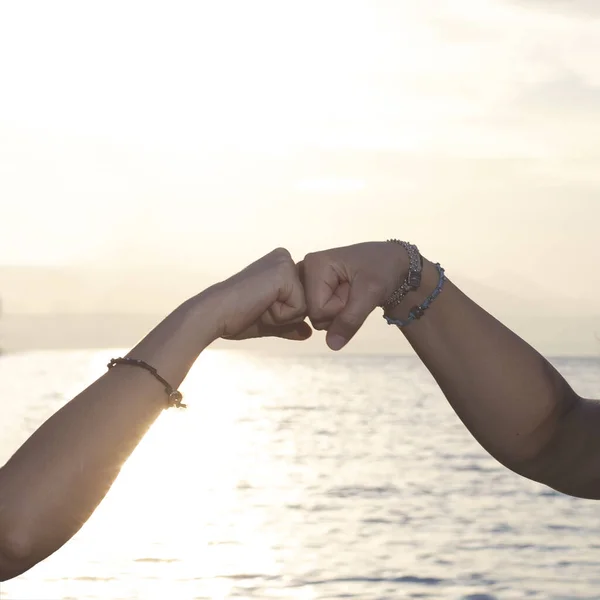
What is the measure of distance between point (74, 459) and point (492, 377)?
112 cm

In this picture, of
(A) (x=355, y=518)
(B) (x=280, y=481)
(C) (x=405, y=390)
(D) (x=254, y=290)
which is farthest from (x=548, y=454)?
(C) (x=405, y=390)

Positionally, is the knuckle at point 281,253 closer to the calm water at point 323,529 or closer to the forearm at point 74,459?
the forearm at point 74,459

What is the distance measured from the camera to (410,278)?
262 centimetres

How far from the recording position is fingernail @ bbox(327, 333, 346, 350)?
241 cm

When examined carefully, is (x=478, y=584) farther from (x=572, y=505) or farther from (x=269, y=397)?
(x=269, y=397)

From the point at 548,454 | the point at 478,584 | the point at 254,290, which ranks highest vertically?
the point at 254,290

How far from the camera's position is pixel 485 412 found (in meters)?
2.62

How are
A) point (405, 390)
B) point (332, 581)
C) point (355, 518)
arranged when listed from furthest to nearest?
1. point (405, 390)
2. point (355, 518)
3. point (332, 581)

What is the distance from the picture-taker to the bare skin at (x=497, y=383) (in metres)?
2.59

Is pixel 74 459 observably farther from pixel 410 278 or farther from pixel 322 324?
pixel 410 278

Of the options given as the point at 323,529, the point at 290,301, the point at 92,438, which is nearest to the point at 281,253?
the point at 290,301

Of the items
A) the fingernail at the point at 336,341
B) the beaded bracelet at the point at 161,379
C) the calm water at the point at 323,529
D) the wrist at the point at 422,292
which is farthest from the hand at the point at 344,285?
the calm water at the point at 323,529

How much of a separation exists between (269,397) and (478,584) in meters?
49.6

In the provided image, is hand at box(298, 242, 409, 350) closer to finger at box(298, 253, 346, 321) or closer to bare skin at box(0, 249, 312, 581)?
finger at box(298, 253, 346, 321)
